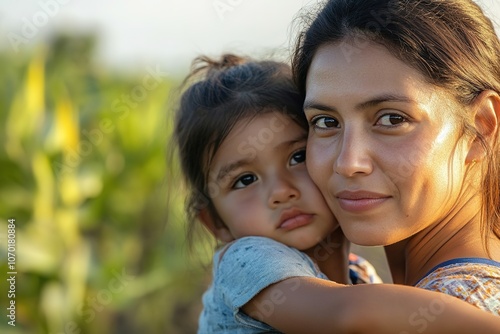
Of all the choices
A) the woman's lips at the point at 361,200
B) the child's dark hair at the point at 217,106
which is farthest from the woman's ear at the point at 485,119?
the child's dark hair at the point at 217,106

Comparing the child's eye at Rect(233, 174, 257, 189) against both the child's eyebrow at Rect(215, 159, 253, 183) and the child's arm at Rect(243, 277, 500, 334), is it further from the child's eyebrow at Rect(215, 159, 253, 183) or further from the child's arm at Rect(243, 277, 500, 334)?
the child's arm at Rect(243, 277, 500, 334)

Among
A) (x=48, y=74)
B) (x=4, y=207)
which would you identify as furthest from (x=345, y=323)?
(x=48, y=74)

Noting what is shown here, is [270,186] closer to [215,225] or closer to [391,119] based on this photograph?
[215,225]

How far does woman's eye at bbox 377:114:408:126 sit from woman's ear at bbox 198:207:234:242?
860 millimetres

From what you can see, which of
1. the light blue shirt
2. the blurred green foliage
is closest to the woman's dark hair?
the light blue shirt

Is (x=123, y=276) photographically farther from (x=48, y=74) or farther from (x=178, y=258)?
(x=48, y=74)

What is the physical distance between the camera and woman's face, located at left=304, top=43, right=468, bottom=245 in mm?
2043

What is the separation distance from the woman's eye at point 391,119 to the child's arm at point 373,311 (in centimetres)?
46

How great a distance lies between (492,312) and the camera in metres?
1.82

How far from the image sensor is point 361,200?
215cm

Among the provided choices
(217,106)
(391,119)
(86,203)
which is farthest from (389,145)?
(86,203)

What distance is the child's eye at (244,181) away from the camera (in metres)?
2.57

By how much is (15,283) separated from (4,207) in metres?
0.52

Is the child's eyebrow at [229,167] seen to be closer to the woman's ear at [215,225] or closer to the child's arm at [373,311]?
the woman's ear at [215,225]
